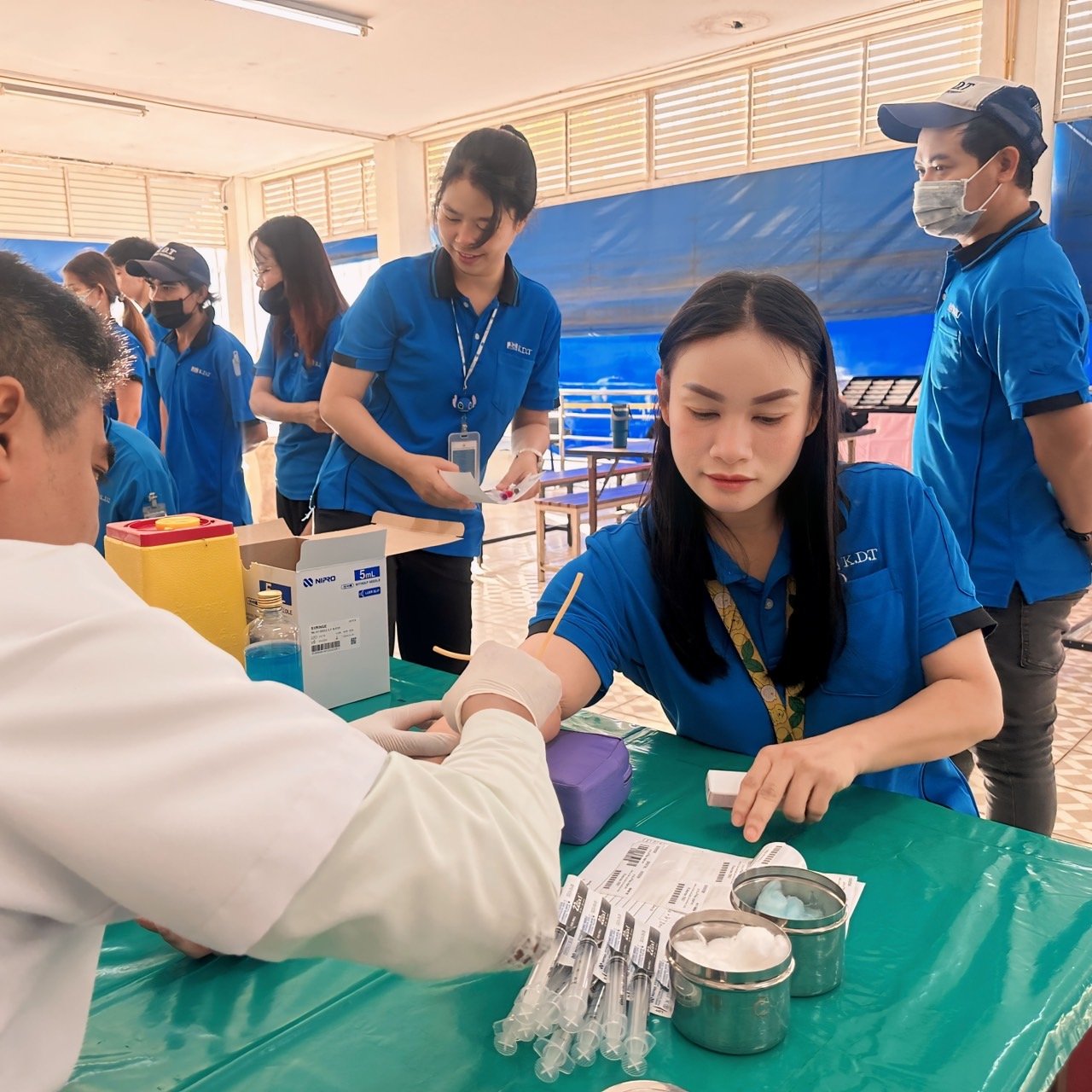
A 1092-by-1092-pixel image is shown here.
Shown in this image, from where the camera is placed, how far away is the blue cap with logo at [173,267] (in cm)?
294

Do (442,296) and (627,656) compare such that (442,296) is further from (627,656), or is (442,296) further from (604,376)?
(604,376)

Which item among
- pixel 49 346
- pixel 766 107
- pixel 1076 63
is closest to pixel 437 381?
pixel 49 346

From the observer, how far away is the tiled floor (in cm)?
243

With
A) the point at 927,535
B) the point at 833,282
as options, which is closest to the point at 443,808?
the point at 927,535

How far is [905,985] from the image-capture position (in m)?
0.73

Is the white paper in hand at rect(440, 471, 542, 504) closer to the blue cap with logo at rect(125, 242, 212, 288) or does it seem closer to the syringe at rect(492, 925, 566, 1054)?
the syringe at rect(492, 925, 566, 1054)

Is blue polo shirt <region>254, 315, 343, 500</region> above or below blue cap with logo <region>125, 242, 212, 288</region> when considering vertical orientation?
→ below

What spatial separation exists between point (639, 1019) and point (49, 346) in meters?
0.66

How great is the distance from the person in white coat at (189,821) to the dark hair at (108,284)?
9.95 feet

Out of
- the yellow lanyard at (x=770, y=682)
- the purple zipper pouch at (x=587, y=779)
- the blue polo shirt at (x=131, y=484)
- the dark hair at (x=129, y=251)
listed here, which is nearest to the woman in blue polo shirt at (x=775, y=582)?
the yellow lanyard at (x=770, y=682)

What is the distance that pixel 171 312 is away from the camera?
9.86 ft

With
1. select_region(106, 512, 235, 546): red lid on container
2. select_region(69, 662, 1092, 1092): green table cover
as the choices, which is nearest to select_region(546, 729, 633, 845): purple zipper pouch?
select_region(69, 662, 1092, 1092): green table cover

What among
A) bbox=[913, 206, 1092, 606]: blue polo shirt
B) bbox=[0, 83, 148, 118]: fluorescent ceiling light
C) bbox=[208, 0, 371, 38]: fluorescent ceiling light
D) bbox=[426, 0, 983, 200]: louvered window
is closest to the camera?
bbox=[913, 206, 1092, 606]: blue polo shirt

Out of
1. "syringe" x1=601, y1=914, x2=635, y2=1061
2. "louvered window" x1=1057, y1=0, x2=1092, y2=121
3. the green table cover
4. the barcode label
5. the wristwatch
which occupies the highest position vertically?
"louvered window" x1=1057, y1=0, x2=1092, y2=121
